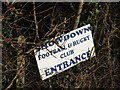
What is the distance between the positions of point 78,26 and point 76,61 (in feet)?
2.02

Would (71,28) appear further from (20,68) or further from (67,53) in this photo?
(20,68)

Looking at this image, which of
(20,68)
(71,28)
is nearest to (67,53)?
(71,28)

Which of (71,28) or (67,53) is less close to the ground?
(71,28)

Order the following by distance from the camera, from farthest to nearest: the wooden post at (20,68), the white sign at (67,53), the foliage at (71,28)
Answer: the foliage at (71,28) → the white sign at (67,53) → the wooden post at (20,68)

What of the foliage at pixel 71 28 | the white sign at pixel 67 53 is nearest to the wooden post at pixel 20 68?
the foliage at pixel 71 28

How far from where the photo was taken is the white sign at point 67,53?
12.5ft

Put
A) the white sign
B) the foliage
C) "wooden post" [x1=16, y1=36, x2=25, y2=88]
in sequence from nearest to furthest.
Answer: "wooden post" [x1=16, y1=36, x2=25, y2=88] < the white sign < the foliage

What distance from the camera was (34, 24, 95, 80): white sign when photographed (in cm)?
382

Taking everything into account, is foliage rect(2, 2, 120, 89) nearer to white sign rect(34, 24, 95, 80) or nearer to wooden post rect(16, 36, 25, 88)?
wooden post rect(16, 36, 25, 88)

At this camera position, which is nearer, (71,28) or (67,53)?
(67,53)

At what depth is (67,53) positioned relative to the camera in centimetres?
385

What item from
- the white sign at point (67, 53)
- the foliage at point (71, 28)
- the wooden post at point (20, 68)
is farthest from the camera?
the foliage at point (71, 28)

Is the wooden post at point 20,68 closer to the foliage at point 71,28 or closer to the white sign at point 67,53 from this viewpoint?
the foliage at point 71,28

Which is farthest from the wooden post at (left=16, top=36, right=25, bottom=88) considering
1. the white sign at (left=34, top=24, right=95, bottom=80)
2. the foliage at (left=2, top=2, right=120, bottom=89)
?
the white sign at (left=34, top=24, right=95, bottom=80)
